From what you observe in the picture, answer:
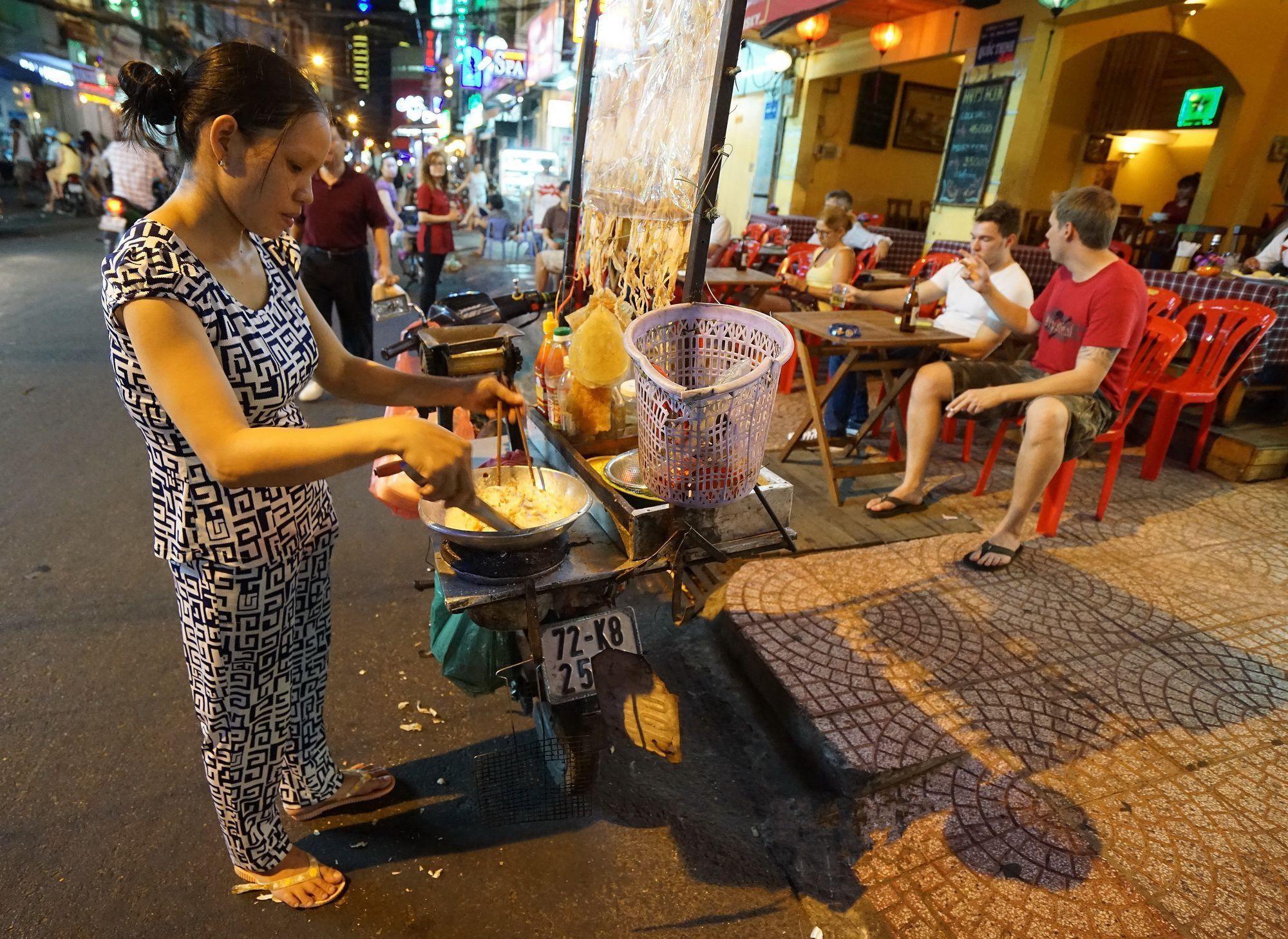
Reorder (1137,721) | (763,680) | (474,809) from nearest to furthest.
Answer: (474,809) < (1137,721) < (763,680)

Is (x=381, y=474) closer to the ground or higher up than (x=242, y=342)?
closer to the ground

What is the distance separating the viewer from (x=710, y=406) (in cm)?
159

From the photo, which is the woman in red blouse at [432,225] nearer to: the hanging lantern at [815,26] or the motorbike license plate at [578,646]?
the hanging lantern at [815,26]

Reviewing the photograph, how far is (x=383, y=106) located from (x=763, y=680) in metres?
60.0

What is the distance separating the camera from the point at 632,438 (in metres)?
2.41

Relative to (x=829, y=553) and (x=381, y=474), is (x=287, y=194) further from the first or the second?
(x=829, y=553)

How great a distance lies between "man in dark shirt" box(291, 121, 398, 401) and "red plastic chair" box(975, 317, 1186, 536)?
4.56 m

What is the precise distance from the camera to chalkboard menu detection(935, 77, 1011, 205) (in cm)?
924

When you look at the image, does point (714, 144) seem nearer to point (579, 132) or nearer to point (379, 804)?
point (579, 132)

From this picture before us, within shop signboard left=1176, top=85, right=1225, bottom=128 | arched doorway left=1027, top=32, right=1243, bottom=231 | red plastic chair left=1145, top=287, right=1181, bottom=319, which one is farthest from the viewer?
shop signboard left=1176, top=85, right=1225, bottom=128

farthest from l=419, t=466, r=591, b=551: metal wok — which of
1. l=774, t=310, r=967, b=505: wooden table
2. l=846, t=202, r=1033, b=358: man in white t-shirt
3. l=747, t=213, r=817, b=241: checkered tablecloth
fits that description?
l=747, t=213, r=817, b=241: checkered tablecloth

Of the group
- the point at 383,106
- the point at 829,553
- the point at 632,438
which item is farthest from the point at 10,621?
the point at 383,106

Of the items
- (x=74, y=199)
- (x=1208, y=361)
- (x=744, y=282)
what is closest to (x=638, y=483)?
(x=744, y=282)

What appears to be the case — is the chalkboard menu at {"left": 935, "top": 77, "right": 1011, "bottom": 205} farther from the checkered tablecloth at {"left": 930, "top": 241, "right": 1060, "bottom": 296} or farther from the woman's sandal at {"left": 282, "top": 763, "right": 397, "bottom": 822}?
the woman's sandal at {"left": 282, "top": 763, "right": 397, "bottom": 822}
